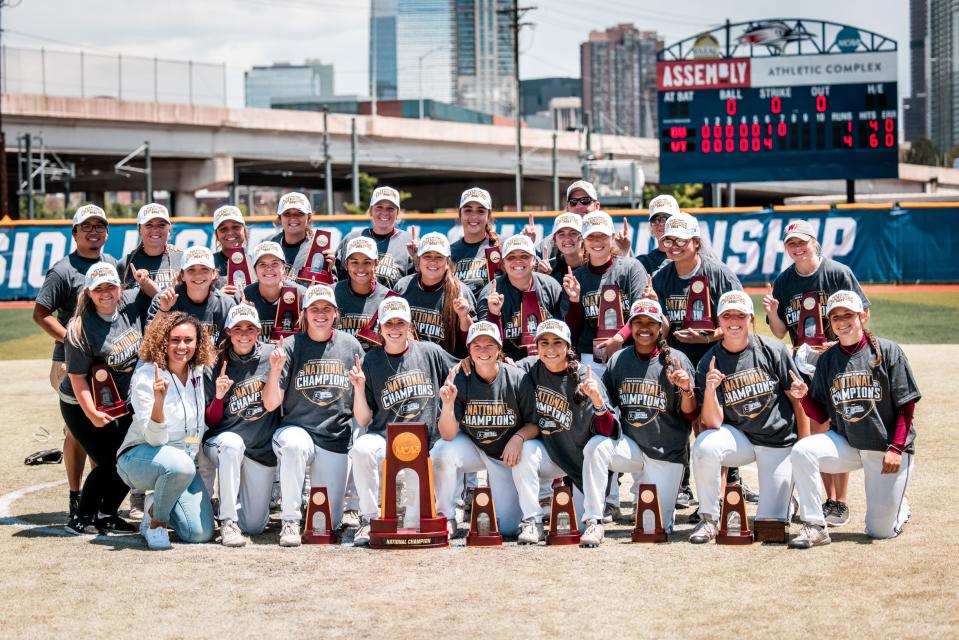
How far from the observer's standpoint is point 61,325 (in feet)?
28.3

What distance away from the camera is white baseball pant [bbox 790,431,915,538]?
23.5ft

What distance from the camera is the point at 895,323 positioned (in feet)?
66.1

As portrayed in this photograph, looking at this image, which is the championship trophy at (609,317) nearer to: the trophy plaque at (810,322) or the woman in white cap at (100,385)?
the trophy plaque at (810,322)

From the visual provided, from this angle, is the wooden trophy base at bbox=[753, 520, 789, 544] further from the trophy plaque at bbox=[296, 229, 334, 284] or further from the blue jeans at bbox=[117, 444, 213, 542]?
the trophy plaque at bbox=[296, 229, 334, 284]

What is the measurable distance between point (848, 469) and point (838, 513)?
54 cm

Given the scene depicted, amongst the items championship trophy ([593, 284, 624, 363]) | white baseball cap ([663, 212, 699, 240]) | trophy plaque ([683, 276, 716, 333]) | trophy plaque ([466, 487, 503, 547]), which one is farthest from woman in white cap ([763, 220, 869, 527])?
trophy plaque ([466, 487, 503, 547])

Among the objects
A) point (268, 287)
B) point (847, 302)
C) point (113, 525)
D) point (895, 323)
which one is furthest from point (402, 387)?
point (895, 323)

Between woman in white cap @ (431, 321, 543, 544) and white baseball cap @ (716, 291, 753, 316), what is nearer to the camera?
white baseball cap @ (716, 291, 753, 316)

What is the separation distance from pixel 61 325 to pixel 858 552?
18.3 ft

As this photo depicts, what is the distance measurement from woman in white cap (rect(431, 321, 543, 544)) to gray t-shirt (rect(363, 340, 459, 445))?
0.17 metres

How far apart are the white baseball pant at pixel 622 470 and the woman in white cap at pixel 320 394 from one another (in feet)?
5.00

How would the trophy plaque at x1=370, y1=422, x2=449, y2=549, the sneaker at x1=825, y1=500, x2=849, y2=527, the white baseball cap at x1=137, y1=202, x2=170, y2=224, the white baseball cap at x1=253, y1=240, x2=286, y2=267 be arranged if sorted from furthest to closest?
the white baseball cap at x1=137, y1=202, x2=170, y2=224 → the white baseball cap at x1=253, y1=240, x2=286, y2=267 → the sneaker at x1=825, y1=500, x2=849, y2=527 → the trophy plaque at x1=370, y1=422, x2=449, y2=549

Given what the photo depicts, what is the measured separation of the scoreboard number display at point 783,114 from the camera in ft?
86.6

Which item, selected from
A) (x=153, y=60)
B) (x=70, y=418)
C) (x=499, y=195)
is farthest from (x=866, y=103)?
(x=499, y=195)
